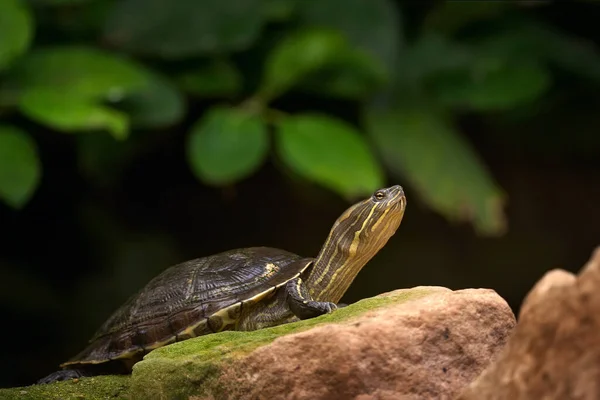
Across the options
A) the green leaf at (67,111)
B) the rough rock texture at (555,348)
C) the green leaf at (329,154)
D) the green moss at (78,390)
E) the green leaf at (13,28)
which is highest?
the green leaf at (13,28)

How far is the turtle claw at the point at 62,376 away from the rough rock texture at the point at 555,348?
4.17 ft

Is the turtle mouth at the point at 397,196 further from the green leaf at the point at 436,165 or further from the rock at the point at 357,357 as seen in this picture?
the green leaf at the point at 436,165

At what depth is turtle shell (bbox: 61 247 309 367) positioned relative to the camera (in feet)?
7.41

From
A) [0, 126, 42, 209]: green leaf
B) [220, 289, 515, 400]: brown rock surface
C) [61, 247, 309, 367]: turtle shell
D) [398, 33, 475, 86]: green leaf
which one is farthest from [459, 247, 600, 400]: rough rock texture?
[398, 33, 475, 86]: green leaf

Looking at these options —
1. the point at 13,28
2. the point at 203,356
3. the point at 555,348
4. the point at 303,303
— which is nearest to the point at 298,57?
the point at 13,28

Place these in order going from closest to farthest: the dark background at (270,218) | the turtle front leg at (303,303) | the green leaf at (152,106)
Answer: the turtle front leg at (303,303), the green leaf at (152,106), the dark background at (270,218)

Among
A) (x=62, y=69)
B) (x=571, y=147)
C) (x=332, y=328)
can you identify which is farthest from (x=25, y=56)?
(x=571, y=147)

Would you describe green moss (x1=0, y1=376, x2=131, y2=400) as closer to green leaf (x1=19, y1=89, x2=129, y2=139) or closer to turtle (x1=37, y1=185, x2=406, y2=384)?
turtle (x1=37, y1=185, x2=406, y2=384)

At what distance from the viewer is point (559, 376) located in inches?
54.1

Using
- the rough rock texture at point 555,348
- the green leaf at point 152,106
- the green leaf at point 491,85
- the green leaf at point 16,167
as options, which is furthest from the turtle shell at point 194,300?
the green leaf at point 491,85

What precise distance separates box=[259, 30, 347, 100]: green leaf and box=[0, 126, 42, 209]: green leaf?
38.2 inches

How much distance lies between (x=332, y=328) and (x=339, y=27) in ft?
7.49

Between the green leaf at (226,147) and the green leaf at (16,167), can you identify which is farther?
the green leaf at (226,147)

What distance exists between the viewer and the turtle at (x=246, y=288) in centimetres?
225
